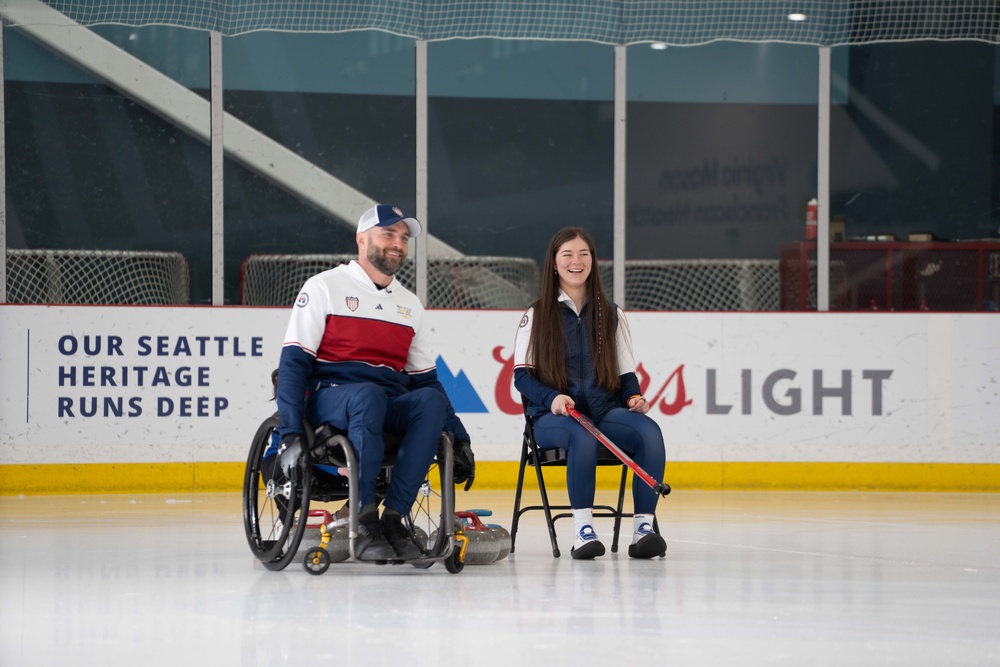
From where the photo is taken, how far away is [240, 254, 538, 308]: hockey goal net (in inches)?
299

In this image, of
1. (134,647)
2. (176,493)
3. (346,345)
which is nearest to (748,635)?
(134,647)

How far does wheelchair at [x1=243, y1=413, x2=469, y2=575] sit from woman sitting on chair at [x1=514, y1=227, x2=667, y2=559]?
507 mm

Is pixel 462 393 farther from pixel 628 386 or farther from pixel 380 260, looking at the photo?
pixel 380 260

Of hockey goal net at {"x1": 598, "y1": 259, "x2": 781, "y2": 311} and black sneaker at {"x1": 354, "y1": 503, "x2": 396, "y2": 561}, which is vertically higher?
hockey goal net at {"x1": 598, "y1": 259, "x2": 781, "y2": 311}

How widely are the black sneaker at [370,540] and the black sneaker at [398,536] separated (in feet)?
0.05

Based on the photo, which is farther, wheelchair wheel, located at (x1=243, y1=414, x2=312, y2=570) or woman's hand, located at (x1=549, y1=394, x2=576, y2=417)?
woman's hand, located at (x1=549, y1=394, x2=576, y2=417)

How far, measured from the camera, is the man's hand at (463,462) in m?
3.93

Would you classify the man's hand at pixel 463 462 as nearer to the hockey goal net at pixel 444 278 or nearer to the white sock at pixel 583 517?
the white sock at pixel 583 517

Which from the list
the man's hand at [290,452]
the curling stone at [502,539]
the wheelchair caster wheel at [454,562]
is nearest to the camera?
the man's hand at [290,452]

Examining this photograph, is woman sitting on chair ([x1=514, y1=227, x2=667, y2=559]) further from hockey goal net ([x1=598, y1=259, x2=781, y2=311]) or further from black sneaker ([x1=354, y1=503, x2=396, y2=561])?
hockey goal net ([x1=598, y1=259, x2=781, y2=311])

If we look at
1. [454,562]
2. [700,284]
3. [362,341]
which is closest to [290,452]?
[362,341]

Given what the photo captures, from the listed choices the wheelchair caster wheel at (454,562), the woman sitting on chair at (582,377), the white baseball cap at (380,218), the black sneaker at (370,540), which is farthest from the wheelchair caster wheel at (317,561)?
the white baseball cap at (380,218)

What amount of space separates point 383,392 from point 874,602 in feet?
4.47

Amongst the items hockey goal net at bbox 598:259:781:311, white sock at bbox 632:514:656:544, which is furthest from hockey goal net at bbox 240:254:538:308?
white sock at bbox 632:514:656:544
